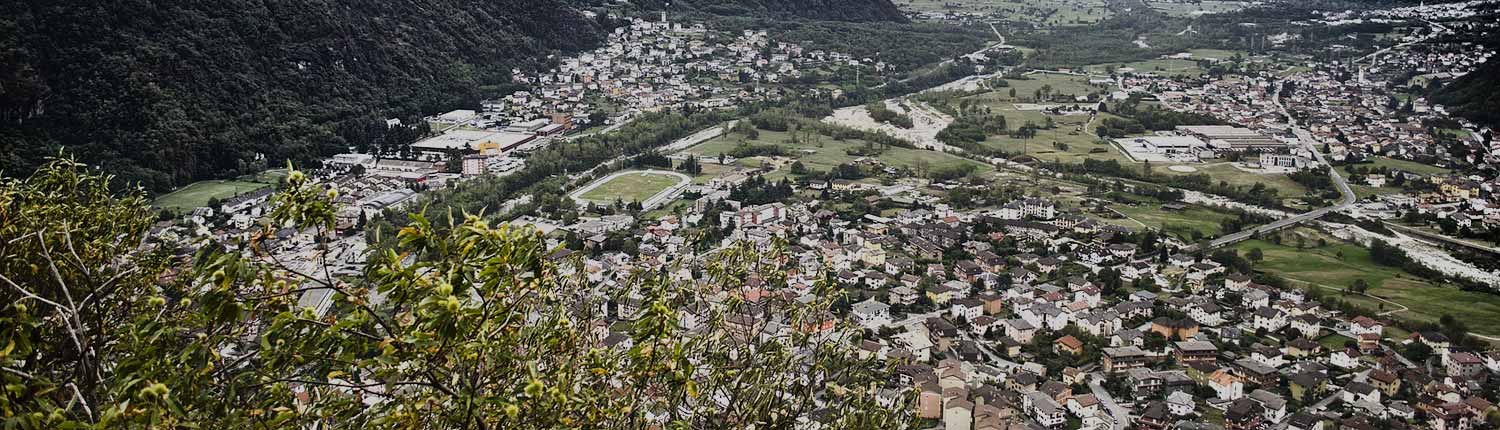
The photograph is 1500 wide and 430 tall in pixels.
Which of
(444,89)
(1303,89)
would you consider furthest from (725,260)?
(1303,89)

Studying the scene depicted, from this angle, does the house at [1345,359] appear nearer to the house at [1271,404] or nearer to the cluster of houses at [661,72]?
the house at [1271,404]

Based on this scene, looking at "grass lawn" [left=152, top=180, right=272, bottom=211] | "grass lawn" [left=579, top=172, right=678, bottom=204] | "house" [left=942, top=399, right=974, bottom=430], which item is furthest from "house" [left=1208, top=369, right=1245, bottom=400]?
"grass lawn" [left=152, top=180, right=272, bottom=211]

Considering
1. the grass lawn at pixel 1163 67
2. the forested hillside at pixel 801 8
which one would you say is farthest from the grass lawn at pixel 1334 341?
the forested hillside at pixel 801 8

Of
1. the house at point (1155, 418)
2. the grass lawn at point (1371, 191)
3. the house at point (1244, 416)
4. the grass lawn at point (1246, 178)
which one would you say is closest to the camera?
the house at point (1155, 418)

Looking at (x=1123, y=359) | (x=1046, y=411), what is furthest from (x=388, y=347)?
(x=1123, y=359)

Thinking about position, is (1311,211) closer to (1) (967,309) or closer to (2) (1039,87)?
(1) (967,309)

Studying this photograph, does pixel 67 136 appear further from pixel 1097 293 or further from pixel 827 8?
pixel 827 8
